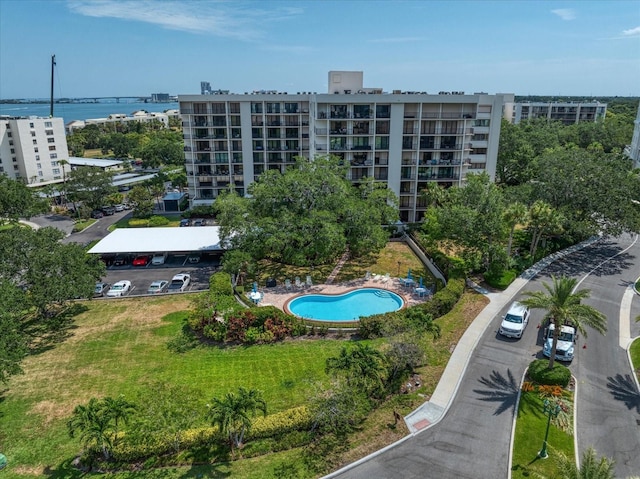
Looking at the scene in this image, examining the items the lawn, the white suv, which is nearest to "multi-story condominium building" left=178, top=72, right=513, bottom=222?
the white suv

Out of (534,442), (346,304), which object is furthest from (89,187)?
(534,442)

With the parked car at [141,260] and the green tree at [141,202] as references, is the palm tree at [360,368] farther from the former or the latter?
the green tree at [141,202]

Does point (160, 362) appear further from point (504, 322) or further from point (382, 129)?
point (382, 129)

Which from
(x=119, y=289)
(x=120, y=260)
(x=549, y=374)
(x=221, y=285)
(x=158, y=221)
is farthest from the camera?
(x=158, y=221)

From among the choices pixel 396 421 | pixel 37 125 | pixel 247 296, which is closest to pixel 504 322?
pixel 396 421

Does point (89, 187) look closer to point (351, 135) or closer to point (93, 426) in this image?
point (351, 135)

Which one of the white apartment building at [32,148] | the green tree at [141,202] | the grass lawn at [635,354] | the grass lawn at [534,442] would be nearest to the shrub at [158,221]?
the green tree at [141,202]
